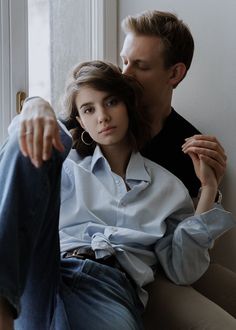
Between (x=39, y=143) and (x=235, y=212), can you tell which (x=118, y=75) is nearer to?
(x=39, y=143)

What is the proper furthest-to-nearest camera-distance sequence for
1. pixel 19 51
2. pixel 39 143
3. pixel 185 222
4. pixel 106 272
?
pixel 19 51, pixel 185 222, pixel 106 272, pixel 39 143

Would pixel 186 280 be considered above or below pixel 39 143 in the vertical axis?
below

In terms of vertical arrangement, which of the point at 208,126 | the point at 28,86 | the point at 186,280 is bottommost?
the point at 186,280

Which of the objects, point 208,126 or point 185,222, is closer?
point 185,222

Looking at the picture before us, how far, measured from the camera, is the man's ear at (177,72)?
134cm

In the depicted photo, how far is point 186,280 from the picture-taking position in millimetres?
1118

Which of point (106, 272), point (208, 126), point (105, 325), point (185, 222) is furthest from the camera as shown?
point (208, 126)

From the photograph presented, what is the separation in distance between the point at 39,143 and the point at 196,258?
505 millimetres

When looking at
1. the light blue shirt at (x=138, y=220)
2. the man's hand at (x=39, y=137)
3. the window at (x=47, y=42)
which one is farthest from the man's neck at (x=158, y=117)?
the man's hand at (x=39, y=137)

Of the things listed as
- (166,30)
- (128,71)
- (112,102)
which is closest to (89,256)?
(112,102)

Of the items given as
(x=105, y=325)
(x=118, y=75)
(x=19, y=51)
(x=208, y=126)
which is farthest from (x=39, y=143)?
(x=208, y=126)

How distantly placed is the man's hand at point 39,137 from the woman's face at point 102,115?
0.30 metres

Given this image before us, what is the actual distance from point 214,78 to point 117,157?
461 mm

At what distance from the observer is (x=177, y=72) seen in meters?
1.35
